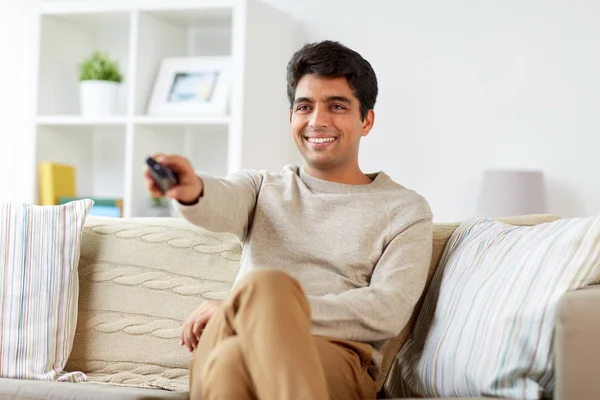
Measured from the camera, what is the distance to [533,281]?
1.78 m

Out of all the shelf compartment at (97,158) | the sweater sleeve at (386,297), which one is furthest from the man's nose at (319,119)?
the shelf compartment at (97,158)

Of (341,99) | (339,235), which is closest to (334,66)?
(341,99)

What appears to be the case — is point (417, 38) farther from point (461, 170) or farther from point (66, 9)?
point (66, 9)

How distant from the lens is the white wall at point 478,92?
140 inches

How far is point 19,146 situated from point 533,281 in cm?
292

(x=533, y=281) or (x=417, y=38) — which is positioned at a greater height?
(x=417, y=38)

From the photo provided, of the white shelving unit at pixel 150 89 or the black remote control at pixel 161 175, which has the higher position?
the white shelving unit at pixel 150 89

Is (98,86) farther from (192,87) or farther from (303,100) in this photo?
(303,100)

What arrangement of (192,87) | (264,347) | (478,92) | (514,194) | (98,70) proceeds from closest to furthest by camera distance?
1. (264,347)
2. (514,194)
3. (478,92)
4. (192,87)
5. (98,70)

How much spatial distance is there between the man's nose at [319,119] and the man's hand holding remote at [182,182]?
0.37 m

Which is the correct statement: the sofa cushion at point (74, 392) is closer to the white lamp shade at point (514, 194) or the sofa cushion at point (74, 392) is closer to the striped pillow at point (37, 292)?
the striped pillow at point (37, 292)

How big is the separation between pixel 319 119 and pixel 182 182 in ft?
1.48

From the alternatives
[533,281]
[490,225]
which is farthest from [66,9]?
[533,281]

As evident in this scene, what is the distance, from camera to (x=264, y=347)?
1.55m
